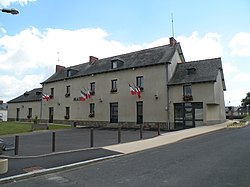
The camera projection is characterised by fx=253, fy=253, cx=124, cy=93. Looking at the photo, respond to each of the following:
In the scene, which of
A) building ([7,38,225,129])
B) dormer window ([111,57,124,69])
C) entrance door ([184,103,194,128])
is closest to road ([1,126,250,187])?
building ([7,38,225,129])

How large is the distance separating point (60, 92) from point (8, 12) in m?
28.5

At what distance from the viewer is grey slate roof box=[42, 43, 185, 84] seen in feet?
84.0

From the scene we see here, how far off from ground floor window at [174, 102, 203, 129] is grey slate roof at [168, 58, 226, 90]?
85.5 inches

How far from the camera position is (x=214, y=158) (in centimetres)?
852

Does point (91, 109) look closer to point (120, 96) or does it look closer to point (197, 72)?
point (120, 96)

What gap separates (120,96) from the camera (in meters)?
27.3

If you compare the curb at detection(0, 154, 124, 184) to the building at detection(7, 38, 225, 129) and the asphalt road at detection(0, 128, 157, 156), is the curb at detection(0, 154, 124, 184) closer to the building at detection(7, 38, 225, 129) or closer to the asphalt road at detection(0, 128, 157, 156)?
the asphalt road at detection(0, 128, 157, 156)

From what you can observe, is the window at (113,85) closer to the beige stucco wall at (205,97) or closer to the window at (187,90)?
the beige stucco wall at (205,97)

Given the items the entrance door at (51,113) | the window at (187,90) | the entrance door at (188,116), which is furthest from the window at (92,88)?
the entrance door at (188,116)

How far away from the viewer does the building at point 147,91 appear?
75.0 ft

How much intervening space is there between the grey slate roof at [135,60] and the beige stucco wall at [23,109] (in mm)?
6912

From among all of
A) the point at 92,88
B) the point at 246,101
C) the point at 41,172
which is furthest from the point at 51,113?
the point at 246,101

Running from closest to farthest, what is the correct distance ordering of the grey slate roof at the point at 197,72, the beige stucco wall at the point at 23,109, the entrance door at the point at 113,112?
the grey slate roof at the point at 197,72 → the entrance door at the point at 113,112 → the beige stucco wall at the point at 23,109

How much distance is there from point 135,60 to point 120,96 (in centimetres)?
431
